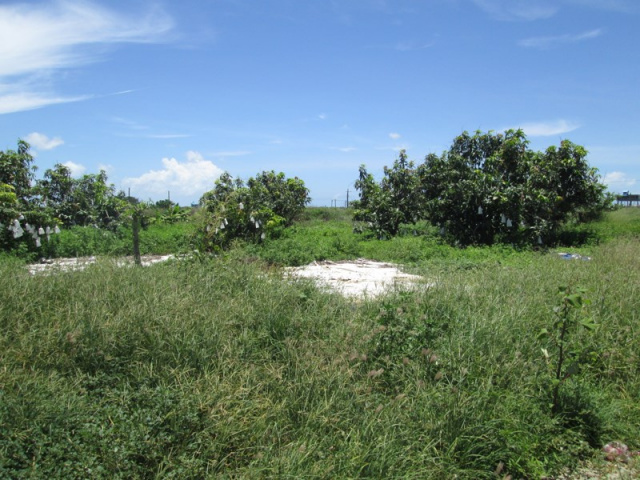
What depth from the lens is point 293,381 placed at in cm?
329

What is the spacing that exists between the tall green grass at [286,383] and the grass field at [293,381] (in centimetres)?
1

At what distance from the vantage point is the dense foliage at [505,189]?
12656 mm

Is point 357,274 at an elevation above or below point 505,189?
below

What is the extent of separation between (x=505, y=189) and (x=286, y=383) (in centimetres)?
1071

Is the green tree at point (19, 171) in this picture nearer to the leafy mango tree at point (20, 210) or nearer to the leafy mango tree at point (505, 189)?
the leafy mango tree at point (20, 210)

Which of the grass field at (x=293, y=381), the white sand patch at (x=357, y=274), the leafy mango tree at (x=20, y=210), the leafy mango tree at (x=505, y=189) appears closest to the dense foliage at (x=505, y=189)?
the leafy mango tree at (x=505, y=189)

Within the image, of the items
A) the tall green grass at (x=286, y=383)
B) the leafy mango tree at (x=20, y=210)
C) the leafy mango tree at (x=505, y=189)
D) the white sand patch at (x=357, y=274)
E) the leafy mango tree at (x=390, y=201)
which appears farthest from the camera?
the leafy mango tree at (x=390, y=201)

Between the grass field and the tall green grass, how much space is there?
0.5 inches

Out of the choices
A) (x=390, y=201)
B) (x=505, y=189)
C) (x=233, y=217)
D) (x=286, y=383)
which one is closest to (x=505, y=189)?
(x=505, y=189)

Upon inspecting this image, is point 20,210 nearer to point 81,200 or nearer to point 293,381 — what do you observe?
point 81,200

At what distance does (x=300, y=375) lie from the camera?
3369 mm

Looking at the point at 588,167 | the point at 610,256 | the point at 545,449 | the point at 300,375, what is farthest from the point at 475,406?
the point at 588,167

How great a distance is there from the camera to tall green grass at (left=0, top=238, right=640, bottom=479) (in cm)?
263

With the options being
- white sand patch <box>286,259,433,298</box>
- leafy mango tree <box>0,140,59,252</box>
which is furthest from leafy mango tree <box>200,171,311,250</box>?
leafy mango tree <box>0,140,59,252</box>
